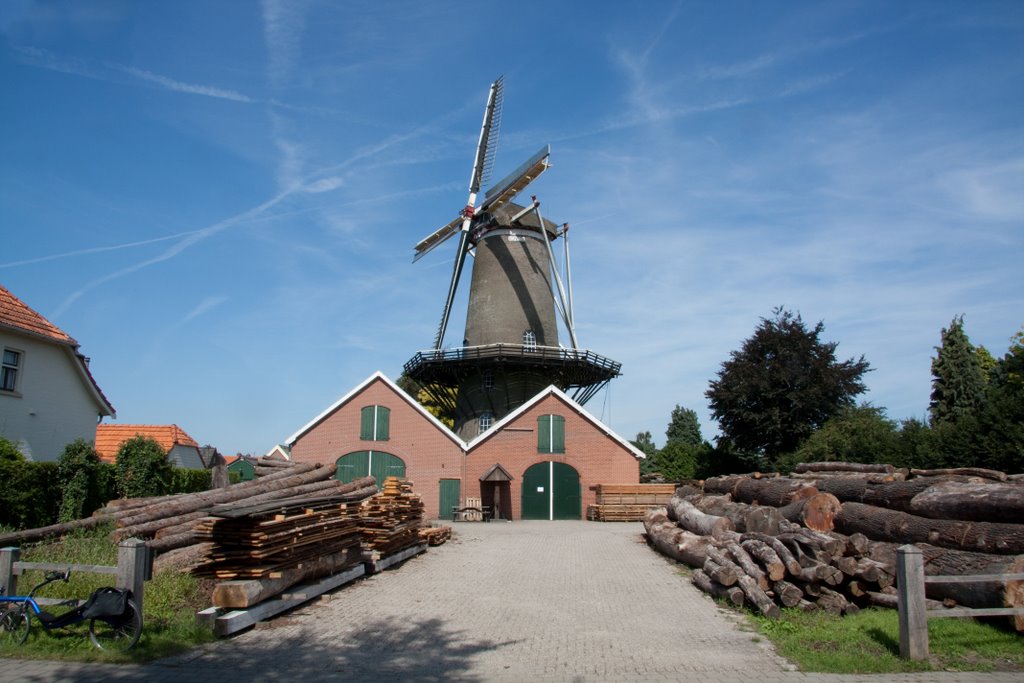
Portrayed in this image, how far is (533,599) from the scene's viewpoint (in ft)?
38.7

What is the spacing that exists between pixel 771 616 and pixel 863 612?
3.97 ft

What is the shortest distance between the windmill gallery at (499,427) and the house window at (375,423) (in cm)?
4

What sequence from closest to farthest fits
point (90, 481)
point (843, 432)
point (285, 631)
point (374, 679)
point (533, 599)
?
point (374, 679)
point (285, 631)
point (533, 599)
point (90, 481)
point (843, 432)

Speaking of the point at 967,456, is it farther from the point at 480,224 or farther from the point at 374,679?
the point at 480,224

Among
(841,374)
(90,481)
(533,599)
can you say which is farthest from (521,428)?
(533,599)

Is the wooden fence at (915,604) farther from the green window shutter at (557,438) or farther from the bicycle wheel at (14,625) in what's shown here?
the green window shutter at (557,438)

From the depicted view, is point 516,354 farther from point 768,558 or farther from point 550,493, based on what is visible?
point 768,558

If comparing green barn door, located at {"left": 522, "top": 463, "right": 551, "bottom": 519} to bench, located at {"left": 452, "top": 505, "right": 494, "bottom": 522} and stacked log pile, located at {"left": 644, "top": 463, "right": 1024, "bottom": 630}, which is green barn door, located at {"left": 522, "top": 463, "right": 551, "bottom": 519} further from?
stacked log pile, located at {"left": 644, "top": 463, "right": 1024, "bottom": 630}

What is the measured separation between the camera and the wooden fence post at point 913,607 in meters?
7.45

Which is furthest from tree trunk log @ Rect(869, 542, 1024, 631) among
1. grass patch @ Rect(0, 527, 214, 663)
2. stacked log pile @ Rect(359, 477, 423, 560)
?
stacked log pile @ Rect(359, 477, 423, 560)

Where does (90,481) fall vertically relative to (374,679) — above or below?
above

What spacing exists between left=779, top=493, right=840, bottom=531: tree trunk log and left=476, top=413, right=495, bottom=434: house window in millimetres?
24086

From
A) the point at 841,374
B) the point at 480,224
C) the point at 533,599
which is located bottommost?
the point at 533,599

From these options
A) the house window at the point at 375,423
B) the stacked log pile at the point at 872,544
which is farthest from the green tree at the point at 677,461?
the stacked log pile at the point at 872,544
